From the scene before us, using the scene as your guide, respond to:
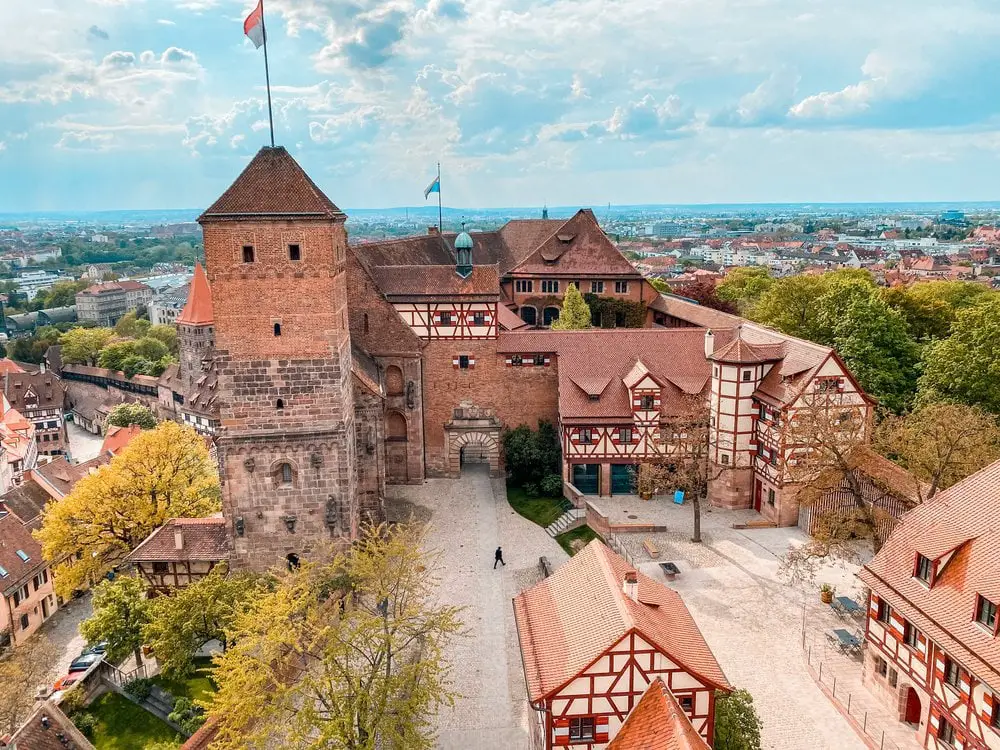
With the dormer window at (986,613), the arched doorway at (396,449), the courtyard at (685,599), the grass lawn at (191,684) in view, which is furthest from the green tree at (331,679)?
the arched doorway at (396,449)

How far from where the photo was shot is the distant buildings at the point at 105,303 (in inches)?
6767

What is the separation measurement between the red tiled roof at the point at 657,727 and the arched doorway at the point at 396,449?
28400mm

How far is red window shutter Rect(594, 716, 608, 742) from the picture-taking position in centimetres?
2023

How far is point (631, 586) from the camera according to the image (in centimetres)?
2173

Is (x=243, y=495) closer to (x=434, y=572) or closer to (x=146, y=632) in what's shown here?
(x=146, y=632)

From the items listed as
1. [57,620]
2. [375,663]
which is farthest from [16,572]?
[375,663]

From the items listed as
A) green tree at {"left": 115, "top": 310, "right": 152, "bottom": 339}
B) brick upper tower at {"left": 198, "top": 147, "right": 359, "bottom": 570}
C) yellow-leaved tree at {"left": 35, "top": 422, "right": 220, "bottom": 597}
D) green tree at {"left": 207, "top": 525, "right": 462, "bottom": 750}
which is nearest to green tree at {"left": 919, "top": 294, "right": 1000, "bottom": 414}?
green tree at {"left": 207, "top": 525, "right": 462, "bottom": 750}

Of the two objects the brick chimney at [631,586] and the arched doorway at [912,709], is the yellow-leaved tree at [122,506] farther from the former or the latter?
the arched doorway at [912,709]

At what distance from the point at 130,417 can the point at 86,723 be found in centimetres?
6026

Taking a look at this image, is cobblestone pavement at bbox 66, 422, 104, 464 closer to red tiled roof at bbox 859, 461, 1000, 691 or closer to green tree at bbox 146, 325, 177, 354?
green tree at bbox 146, 325, 177, 354

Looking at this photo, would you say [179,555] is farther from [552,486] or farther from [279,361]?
[552,486]

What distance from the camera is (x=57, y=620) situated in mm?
43219

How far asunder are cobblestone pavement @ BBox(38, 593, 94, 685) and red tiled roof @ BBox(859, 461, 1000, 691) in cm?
3568

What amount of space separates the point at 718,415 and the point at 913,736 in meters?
18.8
